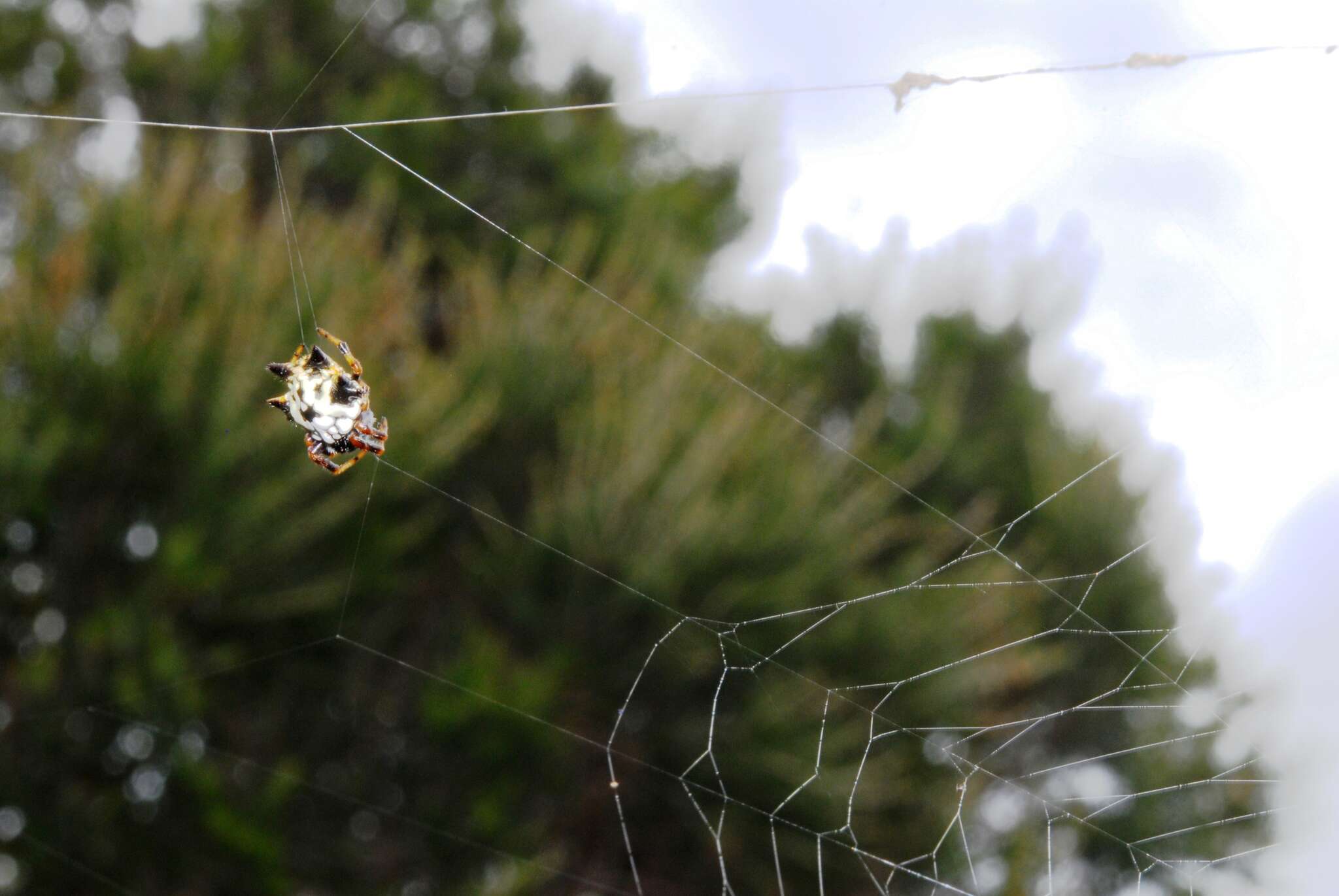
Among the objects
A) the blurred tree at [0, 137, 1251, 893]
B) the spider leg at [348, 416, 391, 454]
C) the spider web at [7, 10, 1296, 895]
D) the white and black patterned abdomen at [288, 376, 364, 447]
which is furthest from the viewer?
the spider web at [7, 10, 1296, 895]

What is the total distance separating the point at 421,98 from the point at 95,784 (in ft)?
8.26

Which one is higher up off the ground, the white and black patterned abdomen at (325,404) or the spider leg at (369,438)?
the spider leg at (369,438)

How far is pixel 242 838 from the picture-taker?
2496 millimetres

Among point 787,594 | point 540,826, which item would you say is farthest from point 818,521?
point 540,826

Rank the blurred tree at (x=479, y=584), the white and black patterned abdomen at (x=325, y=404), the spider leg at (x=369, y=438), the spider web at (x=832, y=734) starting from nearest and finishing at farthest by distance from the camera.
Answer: the white and black patterned abdomen at (x=325, y=404)
the spider leg at (x=369, y=438)
the blurred tree at (x=479, y=584)
the spider web at (x=832, y=734)

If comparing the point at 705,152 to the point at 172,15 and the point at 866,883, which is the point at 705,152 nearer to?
the point at 172,15

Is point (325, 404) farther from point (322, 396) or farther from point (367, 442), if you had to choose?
point (367, 442)

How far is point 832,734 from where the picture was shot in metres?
2.87

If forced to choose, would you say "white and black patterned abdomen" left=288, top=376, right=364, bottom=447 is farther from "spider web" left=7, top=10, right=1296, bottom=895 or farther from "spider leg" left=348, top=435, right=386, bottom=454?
"spider web" left=7, top=10, right=1296, bottom=895

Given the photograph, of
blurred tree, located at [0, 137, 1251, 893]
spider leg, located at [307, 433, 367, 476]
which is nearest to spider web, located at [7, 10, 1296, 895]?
blurred tree, located at [0, 137, 1251, 893]

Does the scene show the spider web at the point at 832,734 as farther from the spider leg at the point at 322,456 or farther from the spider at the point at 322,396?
the spider at the point at 322,396

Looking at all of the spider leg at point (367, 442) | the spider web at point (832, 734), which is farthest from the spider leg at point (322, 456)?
the spider web at point (832, 734)

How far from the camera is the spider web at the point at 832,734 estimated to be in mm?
2648

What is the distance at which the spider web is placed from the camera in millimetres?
2648
